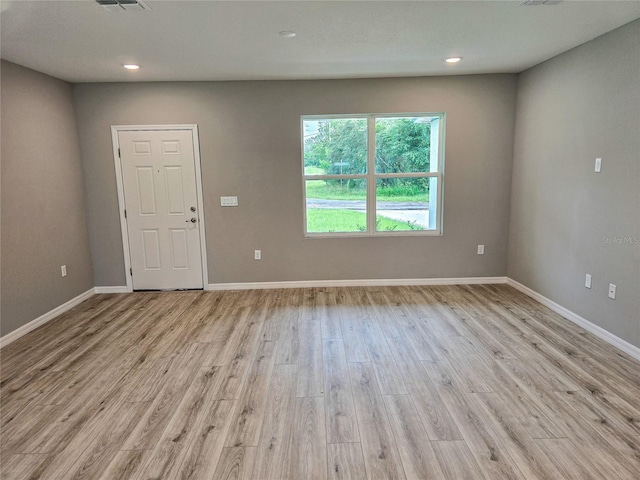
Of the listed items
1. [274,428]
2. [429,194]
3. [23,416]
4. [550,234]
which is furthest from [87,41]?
[550,234]

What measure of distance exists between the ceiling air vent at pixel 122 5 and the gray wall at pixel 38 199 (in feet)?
5.82

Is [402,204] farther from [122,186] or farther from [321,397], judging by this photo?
[122,186]

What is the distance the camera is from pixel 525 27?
2824 millimetres

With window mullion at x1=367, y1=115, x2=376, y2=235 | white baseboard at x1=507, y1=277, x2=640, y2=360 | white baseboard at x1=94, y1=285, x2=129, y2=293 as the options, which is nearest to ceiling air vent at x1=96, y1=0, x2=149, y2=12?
window mullion at x1=367, y1=115, x2=376, y2=235

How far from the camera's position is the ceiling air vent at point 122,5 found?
→ 2225 mm

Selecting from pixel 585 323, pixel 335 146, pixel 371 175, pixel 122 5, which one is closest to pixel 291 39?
pixel 122 5

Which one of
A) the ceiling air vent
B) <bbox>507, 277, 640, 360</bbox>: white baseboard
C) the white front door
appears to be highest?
the ceiling air vent

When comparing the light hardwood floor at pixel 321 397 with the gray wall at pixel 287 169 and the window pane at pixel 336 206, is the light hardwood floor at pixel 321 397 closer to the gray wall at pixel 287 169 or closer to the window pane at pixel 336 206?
the gray wall at pixel 287 169

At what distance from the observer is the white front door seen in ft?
14.4

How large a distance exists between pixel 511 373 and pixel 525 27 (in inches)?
103

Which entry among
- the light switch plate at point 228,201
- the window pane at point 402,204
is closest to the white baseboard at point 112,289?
the light switch plate at point 228,201

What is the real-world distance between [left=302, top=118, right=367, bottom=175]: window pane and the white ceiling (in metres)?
0.67

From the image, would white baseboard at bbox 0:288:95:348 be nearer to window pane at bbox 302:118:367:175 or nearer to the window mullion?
window pane at bbox 302:118:367:175

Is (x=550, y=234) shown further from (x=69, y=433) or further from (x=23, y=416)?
(x=23, y=416)
